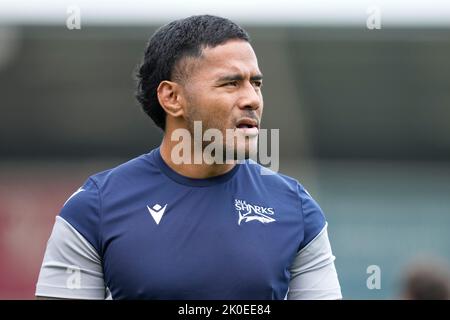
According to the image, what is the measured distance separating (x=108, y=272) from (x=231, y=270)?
13.7 inches

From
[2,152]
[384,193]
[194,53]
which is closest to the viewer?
[194,53]

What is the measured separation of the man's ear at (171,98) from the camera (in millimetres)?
2516

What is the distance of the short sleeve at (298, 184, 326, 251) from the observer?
2.46 metres

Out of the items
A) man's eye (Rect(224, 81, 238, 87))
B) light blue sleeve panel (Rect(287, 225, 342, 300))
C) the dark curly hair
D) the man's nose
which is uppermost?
the dark curly hair

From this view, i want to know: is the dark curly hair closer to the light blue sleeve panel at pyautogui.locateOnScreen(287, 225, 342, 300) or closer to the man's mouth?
the man's mouth

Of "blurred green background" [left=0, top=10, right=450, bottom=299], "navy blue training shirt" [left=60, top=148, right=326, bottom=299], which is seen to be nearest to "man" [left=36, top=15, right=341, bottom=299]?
"navy blue training shirt" [left=60, top=148, right=326, bottom=299]

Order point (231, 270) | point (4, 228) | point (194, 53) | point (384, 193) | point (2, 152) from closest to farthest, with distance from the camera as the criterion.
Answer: point (231, 270) < point (194, 53) < point (4, 228) < point (2, 152) < point (384, 193)

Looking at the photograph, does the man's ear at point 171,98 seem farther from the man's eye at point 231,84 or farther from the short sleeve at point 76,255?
the short sleeve at point 76,255

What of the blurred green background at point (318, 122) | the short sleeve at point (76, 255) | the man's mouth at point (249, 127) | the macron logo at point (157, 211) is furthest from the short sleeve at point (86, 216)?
the blurred green background at point (318, 122)

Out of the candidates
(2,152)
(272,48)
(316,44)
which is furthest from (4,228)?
(316,44)

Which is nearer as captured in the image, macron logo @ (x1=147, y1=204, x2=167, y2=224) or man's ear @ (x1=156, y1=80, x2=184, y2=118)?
macron logo @ (x1=147, y1=204, x2=167, y2=224)

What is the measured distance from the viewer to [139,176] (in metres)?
2.51

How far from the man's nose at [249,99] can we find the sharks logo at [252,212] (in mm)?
282
